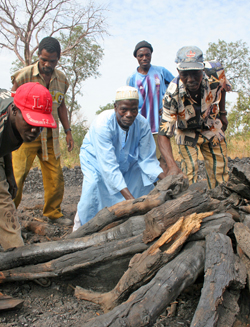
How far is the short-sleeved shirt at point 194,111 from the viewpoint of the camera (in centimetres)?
354

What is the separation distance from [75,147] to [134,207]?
908 cm

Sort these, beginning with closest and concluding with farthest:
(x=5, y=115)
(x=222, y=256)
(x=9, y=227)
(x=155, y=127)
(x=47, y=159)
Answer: (x=222, y=256) < (x=5, y=115) < (x=9, y=227) < (x=47, y=159) < (x=155, y=127)

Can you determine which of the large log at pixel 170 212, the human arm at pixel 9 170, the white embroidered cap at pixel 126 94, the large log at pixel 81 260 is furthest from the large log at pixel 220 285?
the human arm at pixel 9 170

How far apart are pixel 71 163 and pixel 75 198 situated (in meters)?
3.11

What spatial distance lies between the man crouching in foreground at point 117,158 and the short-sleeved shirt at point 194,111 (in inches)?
13.1

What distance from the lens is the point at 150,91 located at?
4871 mm

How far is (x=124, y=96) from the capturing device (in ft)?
10.7

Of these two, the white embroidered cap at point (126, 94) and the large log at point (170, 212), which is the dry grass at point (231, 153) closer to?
the white embroidered cap at point (126, 94)

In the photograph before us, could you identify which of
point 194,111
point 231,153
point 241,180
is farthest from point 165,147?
point 231,153

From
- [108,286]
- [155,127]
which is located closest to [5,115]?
[108,286]

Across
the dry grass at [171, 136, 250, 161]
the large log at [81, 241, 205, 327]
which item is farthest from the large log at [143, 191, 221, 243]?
the dry grass at [171, 136, 250, 161]

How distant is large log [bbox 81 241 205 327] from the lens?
1627 millimetres

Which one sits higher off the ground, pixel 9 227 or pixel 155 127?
pixel 155 127

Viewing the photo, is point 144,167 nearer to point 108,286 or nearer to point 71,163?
point 108,286
